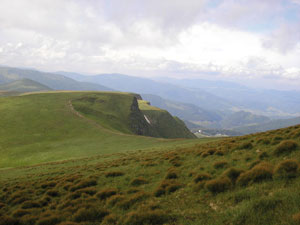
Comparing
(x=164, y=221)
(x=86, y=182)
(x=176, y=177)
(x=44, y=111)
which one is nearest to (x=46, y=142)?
(x=44, y=111)

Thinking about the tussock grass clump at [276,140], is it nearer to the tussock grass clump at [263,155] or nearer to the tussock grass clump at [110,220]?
the tussock grass clump at [263,155]

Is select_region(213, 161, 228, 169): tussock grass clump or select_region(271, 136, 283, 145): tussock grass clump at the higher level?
select_region(271, 136, 283, 145): tussock grass clump

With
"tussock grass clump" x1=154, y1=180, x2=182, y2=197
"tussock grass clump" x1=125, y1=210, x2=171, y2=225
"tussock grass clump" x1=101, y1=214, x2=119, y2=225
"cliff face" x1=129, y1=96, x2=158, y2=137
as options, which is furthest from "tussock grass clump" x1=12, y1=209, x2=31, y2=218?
"cliff face" x1=129, y1=96, x2=158, y2=137

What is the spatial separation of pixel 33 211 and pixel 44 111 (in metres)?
99.5

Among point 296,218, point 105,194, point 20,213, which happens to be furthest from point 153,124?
point 296,218

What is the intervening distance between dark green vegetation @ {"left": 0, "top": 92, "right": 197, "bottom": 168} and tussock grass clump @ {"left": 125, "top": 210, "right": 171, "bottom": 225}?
121 ft

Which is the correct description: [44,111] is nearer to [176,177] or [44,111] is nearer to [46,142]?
[46,142]

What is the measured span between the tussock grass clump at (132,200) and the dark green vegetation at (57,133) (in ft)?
111

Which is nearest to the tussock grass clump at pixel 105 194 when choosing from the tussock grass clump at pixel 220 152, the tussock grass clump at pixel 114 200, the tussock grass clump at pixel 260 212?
the tussock grass clump at pixel 114 200

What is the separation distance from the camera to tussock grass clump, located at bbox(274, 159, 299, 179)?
1026cm

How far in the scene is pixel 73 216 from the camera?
1123 centimetres

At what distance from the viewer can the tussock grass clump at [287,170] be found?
404 inches

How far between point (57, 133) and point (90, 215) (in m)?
75.1

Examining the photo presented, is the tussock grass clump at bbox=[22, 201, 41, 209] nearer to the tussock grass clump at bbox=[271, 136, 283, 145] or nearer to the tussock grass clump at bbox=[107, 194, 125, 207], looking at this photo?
the tussock grass clump at bbox=[107, 194, 125, 207]
